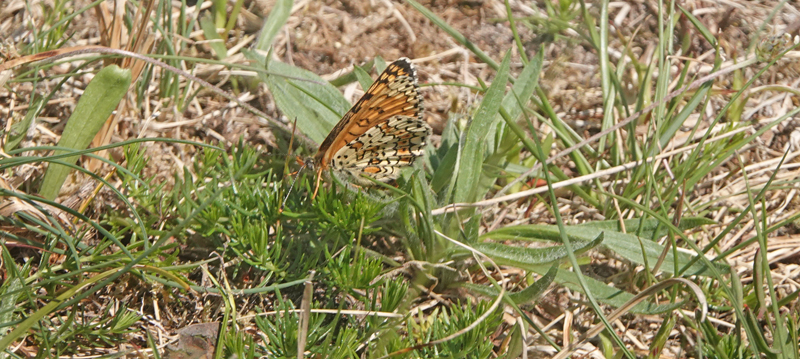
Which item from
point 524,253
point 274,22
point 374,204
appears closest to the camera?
point 374,204

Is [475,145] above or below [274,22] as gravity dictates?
below

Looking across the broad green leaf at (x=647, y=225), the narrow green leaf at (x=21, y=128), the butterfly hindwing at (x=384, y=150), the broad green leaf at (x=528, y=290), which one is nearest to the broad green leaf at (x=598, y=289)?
the broad green leaf at (x=528, y=290)

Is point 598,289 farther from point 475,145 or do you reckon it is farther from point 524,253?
point 475,145

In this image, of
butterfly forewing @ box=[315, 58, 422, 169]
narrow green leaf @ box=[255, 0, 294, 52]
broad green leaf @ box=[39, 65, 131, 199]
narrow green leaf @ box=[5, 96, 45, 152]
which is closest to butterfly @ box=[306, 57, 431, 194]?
butterfly forewing @ box=[315, 58, 422, 169]

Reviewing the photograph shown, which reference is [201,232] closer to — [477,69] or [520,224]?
[520,224]

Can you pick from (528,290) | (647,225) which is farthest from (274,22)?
(647,225)

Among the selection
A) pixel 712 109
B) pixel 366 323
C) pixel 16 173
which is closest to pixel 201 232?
pixel 366 323
